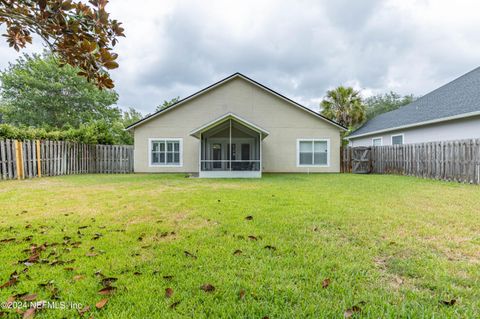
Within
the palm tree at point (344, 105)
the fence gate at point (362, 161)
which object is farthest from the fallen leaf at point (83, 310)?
the palm tree at point (344, 105)

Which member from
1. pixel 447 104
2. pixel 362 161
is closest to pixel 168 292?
pixel 362 161

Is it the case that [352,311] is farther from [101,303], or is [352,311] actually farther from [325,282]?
[101,303]

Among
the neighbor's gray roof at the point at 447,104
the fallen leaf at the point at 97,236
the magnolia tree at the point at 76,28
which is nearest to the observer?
the magnolia tree at the point at 76,28

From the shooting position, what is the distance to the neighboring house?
37.3 ft

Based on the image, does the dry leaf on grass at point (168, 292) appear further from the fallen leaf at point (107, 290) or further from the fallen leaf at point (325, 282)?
the fallen leaf at point (325, 282)

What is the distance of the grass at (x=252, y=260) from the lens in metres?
1.92

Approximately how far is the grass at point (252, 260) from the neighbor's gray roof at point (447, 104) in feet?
31.9

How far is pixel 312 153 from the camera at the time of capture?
1581 cm

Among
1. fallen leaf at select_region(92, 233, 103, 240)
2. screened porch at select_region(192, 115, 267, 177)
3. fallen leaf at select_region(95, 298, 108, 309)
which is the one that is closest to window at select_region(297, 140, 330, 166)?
screened porch at select_region(192, 115, 267, 177)

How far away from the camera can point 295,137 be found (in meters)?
15.7

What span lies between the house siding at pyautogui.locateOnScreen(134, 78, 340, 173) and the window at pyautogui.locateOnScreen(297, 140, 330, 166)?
0.28 meters

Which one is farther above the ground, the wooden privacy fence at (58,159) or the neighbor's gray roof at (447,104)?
the neighbor's gray roof at (447,104)

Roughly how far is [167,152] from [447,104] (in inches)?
665

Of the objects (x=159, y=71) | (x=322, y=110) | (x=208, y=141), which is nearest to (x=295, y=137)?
(x=208, y=141)
